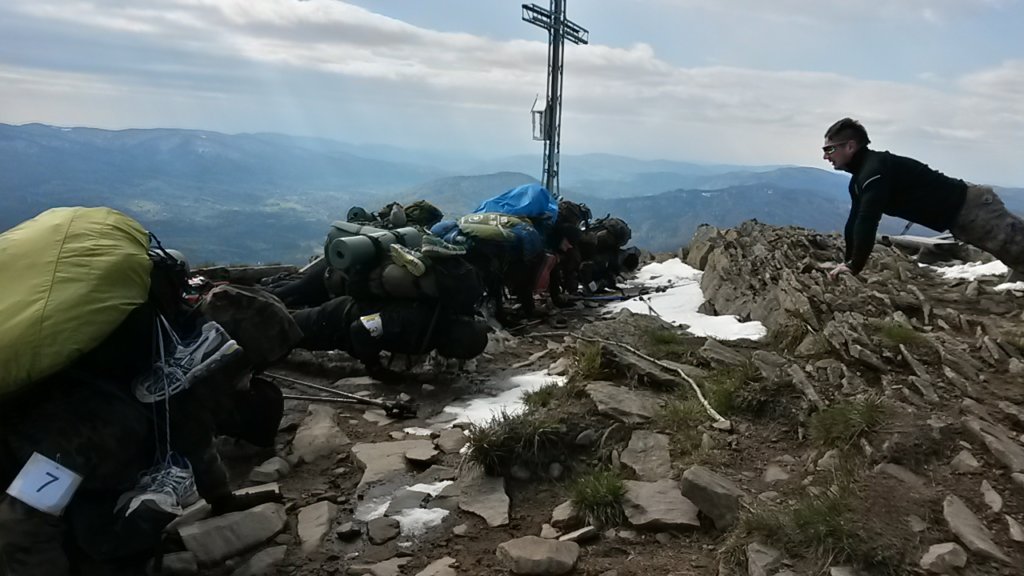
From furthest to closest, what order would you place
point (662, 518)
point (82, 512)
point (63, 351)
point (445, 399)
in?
point (445, 399), point (662, 518), point (82, 512), point (63, 351)

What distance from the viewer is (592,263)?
48.4 ft

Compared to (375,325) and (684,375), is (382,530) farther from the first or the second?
(375,325)

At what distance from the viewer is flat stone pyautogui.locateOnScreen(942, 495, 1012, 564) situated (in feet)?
10.1

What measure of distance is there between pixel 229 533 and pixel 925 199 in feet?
21.3

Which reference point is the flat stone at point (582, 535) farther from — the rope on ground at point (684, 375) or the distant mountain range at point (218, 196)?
the distant mountain range at point (218, 196)

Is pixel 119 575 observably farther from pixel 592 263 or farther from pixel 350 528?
pixel 592 263

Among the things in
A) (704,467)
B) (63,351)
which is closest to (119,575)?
(63,351)

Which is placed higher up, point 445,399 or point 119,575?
point 119,575

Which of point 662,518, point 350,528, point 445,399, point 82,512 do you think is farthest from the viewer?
point 445,399

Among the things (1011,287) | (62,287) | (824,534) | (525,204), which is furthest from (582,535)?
(525,204)

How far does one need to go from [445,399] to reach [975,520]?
5.13m

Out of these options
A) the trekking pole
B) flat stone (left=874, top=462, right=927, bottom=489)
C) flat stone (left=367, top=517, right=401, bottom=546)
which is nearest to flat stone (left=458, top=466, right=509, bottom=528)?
flat stone (left=367, top=517, right=401, bottom=546)

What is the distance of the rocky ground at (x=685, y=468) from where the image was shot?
3.41 meters

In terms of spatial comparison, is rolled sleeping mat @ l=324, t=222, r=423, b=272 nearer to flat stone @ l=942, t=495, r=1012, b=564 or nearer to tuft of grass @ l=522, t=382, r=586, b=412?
tuft of grass @ l=522, t=382, r=586, b=412
